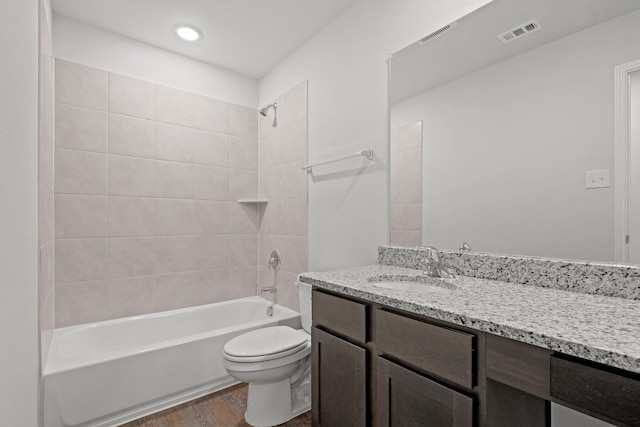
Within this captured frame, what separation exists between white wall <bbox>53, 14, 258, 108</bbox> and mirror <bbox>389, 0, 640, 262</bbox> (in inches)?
66.9

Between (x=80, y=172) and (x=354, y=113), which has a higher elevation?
(x=354, y=113)

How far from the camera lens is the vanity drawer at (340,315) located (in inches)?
47.7

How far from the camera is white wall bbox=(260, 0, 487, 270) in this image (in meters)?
1.75

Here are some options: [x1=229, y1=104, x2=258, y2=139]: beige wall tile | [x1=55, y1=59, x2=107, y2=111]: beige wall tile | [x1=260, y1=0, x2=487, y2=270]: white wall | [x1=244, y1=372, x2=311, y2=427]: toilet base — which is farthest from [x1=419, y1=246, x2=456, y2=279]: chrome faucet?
[x1=55, y1=59, x2=107, y2=111]: beige wall tile

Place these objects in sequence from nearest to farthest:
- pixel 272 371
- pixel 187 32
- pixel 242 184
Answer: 1. pixel 272 371
2. pixel 187 32
3. pixel 242 184

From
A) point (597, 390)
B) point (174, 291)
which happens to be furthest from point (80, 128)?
point (597, 390)

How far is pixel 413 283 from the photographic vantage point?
1483mm

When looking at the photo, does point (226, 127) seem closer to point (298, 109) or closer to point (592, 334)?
point (298, 109)

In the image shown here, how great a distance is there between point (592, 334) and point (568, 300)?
34 centimetres

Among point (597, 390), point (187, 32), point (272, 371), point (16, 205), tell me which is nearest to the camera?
point (597, 390)

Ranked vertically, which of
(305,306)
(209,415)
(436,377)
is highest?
(436,377)

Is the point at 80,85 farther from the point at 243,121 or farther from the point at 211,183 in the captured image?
the point at 243,121

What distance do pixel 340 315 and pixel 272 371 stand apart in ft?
2.27

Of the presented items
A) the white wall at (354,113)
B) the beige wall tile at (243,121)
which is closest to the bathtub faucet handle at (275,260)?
the white wall at (354,113)
